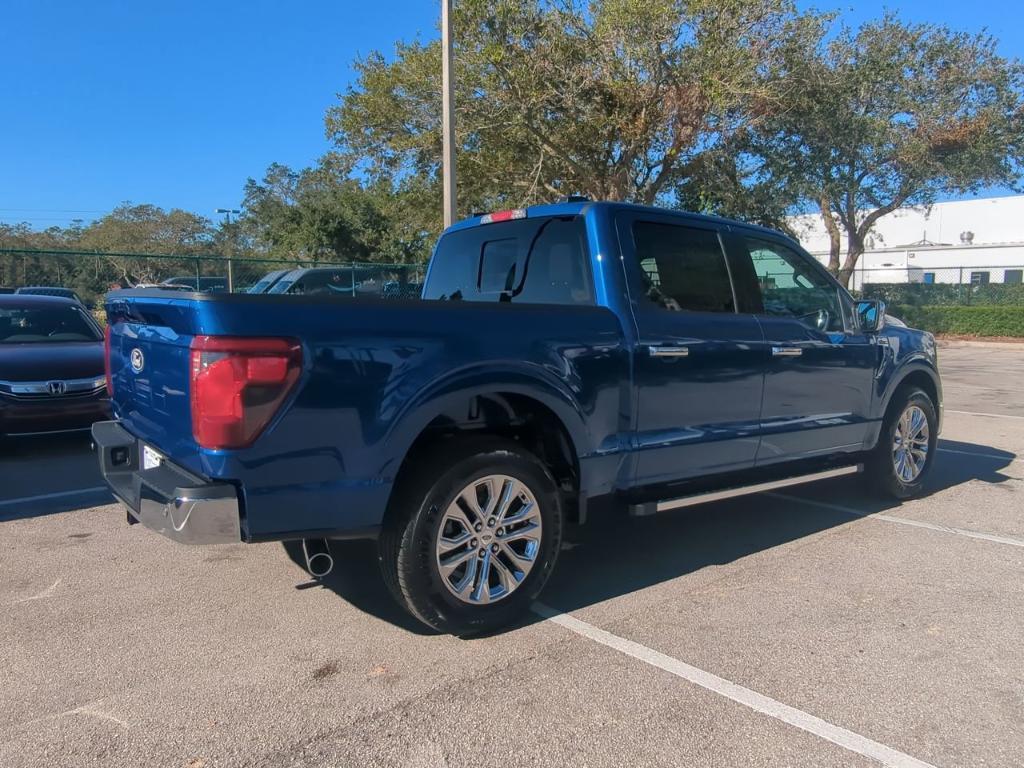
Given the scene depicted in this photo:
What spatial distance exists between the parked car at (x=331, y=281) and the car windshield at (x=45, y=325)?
8820mm

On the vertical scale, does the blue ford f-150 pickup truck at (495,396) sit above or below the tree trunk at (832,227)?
below

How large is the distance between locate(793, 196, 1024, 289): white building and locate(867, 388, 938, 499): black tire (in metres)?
33.2

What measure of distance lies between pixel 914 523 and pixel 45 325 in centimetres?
840

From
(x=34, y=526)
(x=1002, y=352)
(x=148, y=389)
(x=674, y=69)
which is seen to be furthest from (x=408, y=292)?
(x=1002, y=352)

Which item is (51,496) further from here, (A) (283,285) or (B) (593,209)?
(A) (283,285)

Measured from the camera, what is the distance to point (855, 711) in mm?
3172

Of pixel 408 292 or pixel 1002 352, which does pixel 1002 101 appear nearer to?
pixel 1002 352

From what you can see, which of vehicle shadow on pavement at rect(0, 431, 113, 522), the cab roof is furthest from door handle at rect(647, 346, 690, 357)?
vehicle shadow on pavement at rect(0, 431, 113, 522)

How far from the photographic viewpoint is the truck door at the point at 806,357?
5125 mm

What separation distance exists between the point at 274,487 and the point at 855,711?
2.41 meters

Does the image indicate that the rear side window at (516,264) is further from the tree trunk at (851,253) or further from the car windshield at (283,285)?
the tree trunk at (851,253)

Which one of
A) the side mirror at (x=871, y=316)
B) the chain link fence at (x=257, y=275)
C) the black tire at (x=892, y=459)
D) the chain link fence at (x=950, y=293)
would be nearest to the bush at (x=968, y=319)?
the chain link fence at (x=950, y=293)

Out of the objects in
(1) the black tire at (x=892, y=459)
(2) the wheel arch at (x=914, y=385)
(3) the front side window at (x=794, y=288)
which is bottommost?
(1) the black tire at (x=892, y=459)

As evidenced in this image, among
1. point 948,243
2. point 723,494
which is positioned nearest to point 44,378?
point 723,494
